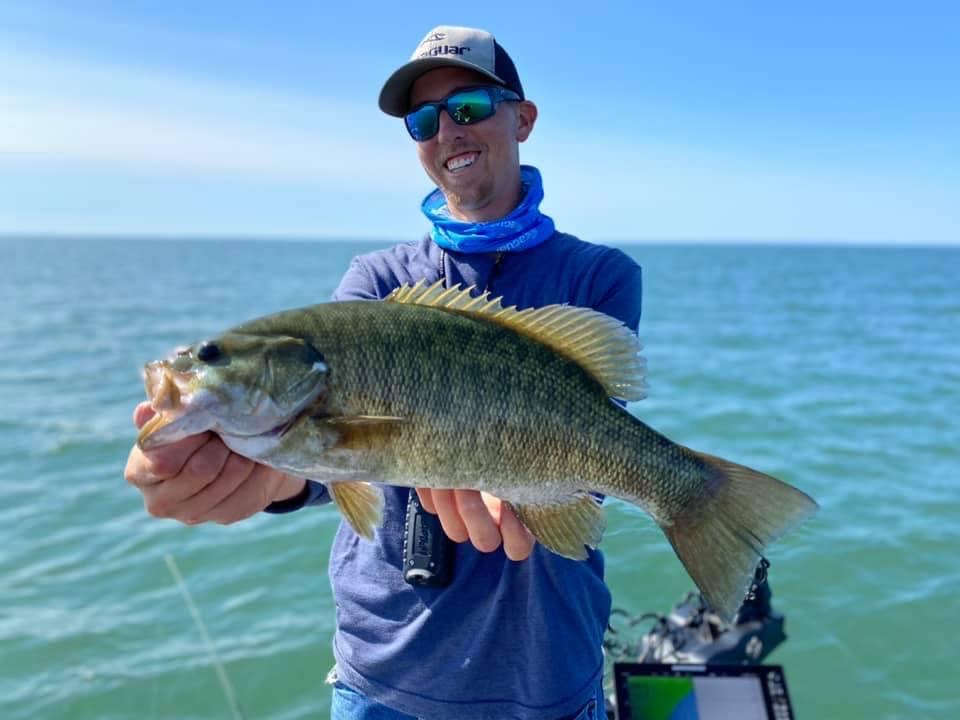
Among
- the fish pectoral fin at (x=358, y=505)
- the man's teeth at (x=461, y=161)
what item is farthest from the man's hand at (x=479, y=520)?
the man's teeth at (x=461, y=161)

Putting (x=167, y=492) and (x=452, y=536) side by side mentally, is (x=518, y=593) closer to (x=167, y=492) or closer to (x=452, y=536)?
(x=452, y=536)

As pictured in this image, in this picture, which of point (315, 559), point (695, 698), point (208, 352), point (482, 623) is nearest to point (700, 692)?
point (695, 698)

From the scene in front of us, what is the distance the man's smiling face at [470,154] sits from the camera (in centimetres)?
313

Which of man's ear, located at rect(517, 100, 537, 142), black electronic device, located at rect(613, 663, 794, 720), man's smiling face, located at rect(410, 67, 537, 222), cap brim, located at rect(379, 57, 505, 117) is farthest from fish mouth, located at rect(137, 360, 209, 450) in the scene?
black electronic device, located at rect(613, 663, 794, 720)

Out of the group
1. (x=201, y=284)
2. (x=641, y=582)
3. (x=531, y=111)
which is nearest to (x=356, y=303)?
(x=531, y=111)

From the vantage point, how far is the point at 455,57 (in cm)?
298

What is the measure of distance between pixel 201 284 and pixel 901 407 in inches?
1700

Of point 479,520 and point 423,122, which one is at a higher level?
point 423,122

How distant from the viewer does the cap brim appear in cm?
299

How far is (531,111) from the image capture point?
3.49 metres

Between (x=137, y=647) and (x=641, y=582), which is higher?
(x=641, y=582)

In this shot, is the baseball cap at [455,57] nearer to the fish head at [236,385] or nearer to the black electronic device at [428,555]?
the fish head at [236,385]

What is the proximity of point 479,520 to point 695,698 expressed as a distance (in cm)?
201

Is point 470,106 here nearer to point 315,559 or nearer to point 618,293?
point 618,293
